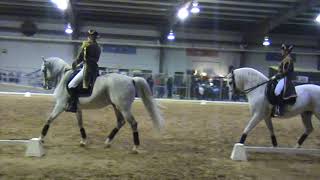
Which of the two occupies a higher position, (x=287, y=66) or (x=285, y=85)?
(x=287, y=66)

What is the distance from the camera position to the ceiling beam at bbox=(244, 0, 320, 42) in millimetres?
26269

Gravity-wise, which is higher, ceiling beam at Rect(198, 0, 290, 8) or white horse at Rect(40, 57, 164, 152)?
ceiling beam at Rect(198, 0, 290, 8)

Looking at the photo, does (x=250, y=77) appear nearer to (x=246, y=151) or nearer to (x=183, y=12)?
(x=246, y=151)

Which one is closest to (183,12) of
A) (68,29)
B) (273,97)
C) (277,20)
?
(277,20)

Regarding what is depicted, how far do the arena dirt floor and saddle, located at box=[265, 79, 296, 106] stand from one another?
42.6 inches

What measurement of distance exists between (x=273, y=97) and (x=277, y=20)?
2325 centimetres

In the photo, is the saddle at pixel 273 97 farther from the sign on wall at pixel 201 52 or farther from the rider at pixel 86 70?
the sign on wall at pixel 201 52

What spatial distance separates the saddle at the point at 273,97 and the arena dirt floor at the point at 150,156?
108cm

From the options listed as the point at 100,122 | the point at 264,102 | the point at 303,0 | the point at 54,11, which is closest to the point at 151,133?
the point at 100,122

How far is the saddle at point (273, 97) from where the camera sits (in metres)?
8.54

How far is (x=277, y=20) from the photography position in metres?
30.6

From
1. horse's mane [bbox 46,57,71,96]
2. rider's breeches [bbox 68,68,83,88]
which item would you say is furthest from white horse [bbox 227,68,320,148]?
horse's mane [bbox 46,57,71,96]

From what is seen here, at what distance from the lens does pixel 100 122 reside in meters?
13.4

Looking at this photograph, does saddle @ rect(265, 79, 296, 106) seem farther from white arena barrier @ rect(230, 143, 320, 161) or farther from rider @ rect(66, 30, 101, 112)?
rider @ rect(66, 30, 101, 112)
